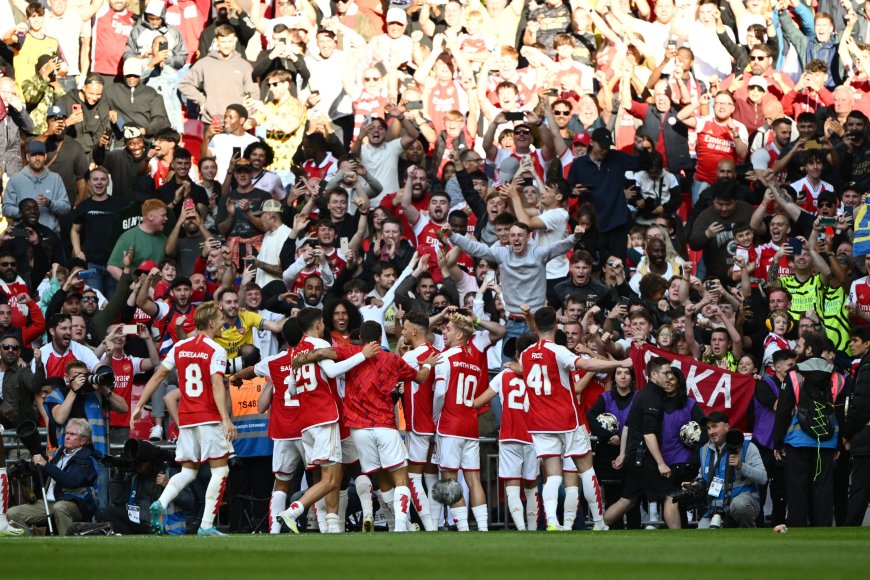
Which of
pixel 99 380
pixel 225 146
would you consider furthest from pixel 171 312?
pixel 225 146

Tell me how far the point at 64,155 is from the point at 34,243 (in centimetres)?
199

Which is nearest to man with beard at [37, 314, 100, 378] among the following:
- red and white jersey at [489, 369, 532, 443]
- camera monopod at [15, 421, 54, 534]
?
camera monopod at [15, 421, 54, 534]

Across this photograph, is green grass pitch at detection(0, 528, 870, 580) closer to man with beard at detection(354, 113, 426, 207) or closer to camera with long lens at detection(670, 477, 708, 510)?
camera with long lens at detection(670, 477, 708, 510)

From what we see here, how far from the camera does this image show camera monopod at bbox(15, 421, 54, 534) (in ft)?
51.8

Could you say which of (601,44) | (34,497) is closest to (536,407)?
(34,497)

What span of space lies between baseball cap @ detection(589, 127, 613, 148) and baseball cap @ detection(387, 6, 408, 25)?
15.6 feet

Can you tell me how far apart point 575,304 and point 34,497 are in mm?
6433

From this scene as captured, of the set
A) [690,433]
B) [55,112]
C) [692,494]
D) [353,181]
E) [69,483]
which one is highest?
[55,112]

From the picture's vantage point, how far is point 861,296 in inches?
741

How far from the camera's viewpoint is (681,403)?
16.9m

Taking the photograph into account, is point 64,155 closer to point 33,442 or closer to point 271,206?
point 271,206

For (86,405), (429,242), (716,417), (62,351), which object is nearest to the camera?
(716,417)

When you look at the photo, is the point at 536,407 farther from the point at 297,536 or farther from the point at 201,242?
the point at 201,242

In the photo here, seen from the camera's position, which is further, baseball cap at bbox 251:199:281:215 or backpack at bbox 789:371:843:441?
baseball cap at bbox 251:199:281:215
